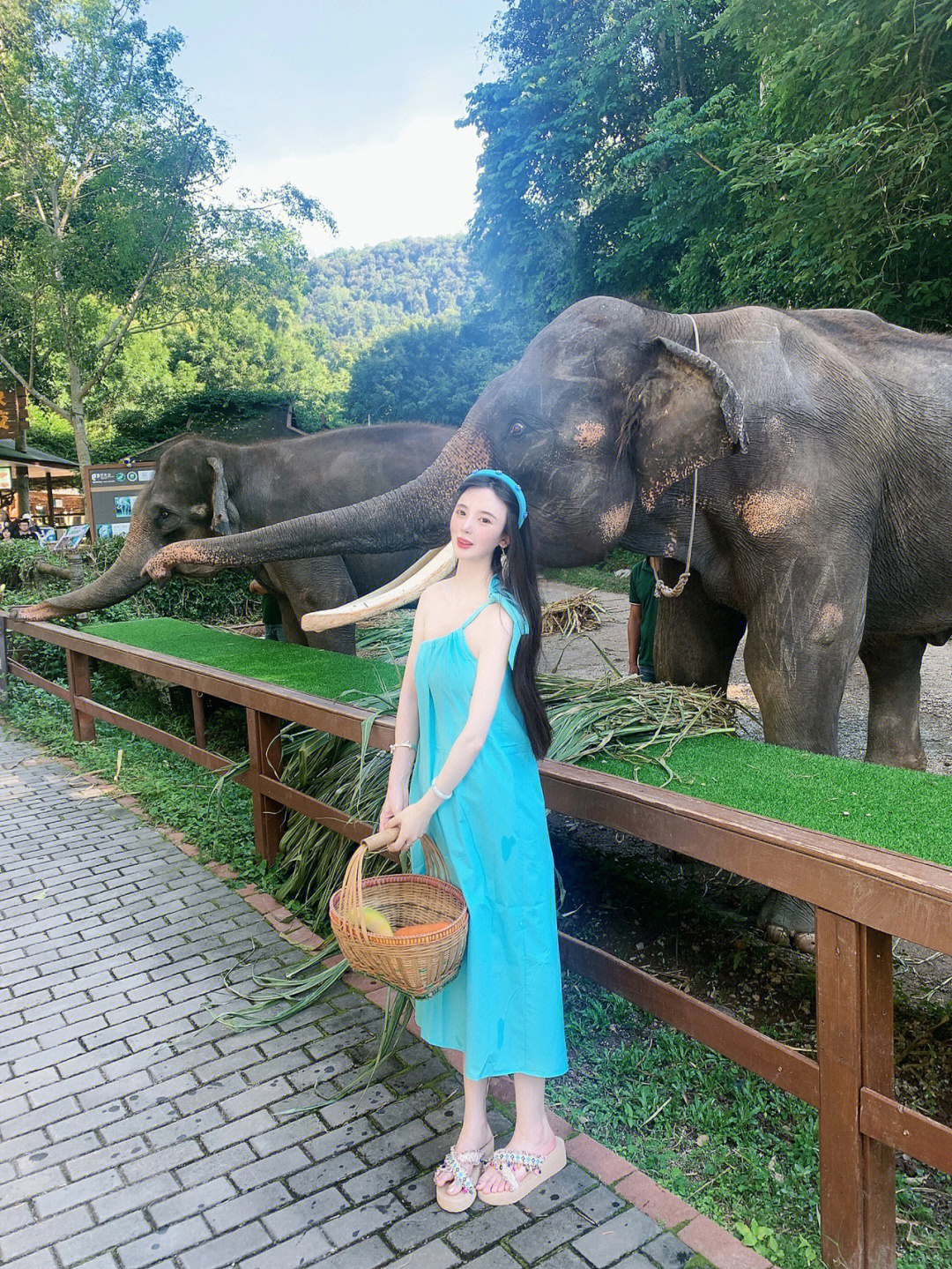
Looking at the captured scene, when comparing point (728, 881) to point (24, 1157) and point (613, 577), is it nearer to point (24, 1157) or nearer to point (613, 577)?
point (24, 1157)

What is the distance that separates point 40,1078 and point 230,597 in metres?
8.50

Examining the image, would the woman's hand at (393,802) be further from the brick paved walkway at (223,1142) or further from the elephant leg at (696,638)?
the elephant leg at (696,638)

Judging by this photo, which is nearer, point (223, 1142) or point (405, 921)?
point (405, 921)

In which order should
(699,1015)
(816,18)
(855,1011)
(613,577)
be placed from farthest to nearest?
1. (613,577)
2. (816,18)
3. (699,1015)
4. (855,1011)

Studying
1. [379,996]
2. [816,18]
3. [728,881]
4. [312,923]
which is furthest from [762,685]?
[816,18]

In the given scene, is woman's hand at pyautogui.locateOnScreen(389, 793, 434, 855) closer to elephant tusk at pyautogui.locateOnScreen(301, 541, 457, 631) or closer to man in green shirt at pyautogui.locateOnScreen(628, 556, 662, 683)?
elephant tusk at pyautogui.locateOnScreen(301, 541, 457, 631)

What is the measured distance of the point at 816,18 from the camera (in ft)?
28.8

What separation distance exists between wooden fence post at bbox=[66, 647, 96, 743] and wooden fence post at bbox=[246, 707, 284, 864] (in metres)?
2.90

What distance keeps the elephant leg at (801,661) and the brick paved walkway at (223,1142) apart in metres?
1.13

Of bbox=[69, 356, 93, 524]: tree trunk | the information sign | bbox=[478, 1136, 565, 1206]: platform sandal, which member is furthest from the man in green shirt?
bbox=[69, 356, 93, 524]: tree trunk

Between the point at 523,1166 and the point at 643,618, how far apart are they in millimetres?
3989

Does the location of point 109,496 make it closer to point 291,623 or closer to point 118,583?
point 118,583

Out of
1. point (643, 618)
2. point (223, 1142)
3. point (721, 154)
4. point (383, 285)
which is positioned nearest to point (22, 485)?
point (721, 154)

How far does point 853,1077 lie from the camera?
1924 mm
